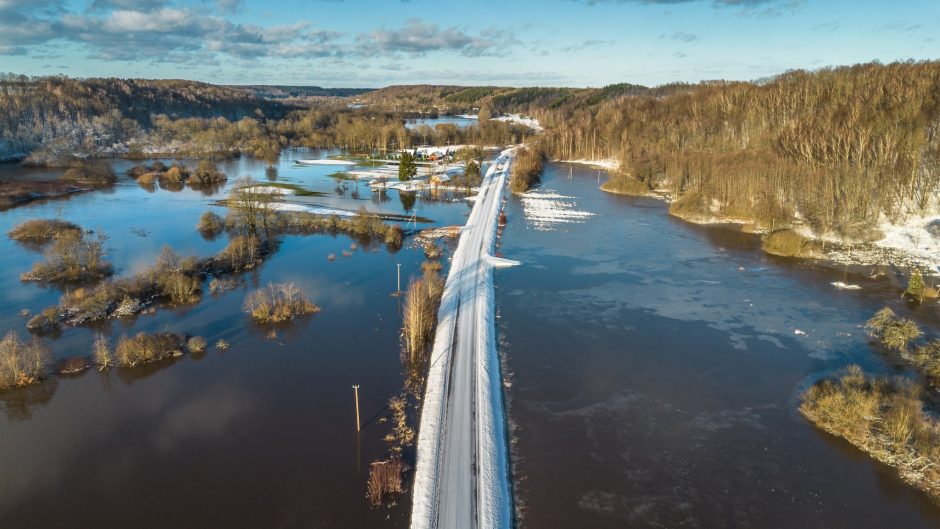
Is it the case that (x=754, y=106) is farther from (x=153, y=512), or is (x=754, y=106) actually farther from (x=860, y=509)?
(x=153, y=512)

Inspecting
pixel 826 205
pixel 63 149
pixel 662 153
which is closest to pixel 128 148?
pixel 63 149

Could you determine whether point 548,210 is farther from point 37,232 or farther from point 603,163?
point 37,232

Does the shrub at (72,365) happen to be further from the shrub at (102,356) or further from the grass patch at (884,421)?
the grass patch at (884,421)

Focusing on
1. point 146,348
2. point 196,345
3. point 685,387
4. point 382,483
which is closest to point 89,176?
point 146,348

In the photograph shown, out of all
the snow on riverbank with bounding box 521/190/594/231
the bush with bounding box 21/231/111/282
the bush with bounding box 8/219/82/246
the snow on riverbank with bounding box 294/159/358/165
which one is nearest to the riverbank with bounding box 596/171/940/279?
the snow on riverbank with bounding box 521/190/594/231

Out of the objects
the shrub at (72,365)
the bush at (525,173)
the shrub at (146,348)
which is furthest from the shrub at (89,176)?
the shrub at (146,348)
